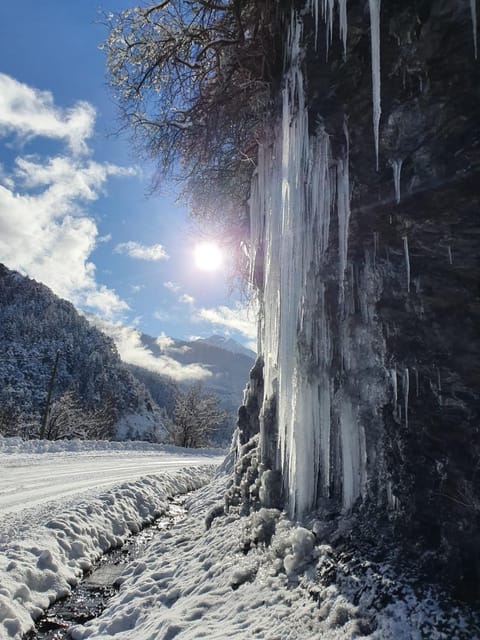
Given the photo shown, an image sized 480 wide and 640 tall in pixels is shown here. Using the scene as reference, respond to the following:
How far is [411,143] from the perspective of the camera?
365 centimetres

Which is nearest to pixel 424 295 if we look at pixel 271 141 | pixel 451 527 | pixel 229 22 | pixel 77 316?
pixel 451 527

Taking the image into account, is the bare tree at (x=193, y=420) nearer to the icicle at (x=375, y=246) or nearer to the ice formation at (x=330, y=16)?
the icicle at (x=375, y=246)

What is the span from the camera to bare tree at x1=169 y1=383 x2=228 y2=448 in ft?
99.8

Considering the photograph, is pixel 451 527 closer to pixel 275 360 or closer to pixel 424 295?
pixel 424 295

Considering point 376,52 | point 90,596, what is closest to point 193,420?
point 90,596

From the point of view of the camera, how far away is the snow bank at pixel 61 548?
4.47 meters

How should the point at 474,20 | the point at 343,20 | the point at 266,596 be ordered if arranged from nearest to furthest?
the point at 474,20
the point at 266,596
the point at 343,20

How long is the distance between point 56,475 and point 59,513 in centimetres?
405

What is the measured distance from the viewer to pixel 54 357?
67562mm

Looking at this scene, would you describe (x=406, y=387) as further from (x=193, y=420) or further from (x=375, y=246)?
(x=193, y=420)

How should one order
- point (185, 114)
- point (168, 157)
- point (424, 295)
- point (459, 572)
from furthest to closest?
point (168, 157) < point (185, 114) < point (424, 295) < point (459, 572)

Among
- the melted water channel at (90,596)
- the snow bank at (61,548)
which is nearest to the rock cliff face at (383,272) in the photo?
the melted water channel at (90,596)

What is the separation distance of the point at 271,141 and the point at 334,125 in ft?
5.22

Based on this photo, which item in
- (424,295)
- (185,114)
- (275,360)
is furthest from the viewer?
(185,114)
